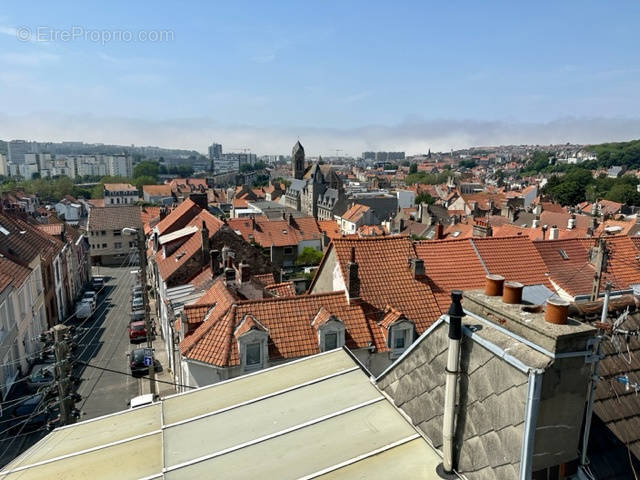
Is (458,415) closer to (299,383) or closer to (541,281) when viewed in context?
(299,383)

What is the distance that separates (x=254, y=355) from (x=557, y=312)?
14729 mm

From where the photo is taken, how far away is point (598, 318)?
19.0ft

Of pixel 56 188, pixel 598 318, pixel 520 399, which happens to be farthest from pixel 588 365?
pixel 56 188

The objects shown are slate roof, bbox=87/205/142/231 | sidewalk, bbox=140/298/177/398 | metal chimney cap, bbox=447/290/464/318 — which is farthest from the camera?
slate roof, bbox=87/205/142/231

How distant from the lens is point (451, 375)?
14.3 feet

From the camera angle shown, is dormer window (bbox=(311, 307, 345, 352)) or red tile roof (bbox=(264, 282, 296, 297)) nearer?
dormer window (bbox=(311, 307, 345, 352))

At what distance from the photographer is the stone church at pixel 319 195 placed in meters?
98.1

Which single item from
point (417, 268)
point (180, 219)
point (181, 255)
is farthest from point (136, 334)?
point (417, 268)

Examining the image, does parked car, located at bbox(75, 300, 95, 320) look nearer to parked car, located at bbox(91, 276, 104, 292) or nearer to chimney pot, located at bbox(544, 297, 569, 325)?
parked car, located at bbox(91, 276, 104, 292)

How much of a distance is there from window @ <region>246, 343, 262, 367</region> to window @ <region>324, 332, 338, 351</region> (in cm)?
278

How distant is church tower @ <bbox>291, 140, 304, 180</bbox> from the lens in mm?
132625

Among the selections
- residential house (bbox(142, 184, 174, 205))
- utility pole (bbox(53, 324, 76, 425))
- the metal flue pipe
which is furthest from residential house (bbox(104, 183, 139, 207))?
the metal flue pipe

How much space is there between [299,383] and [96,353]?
30713 mm

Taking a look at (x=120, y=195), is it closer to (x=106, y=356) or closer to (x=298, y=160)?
(x=298, y=160)
